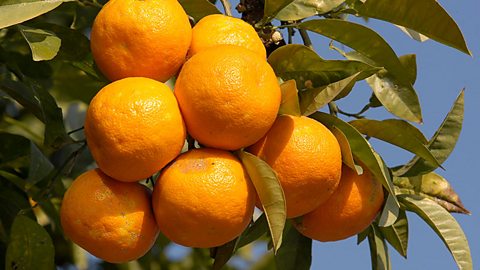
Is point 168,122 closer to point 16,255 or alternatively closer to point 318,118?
point 318,118

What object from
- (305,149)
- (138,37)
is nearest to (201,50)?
(138,37)

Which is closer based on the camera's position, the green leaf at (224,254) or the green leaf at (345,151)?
the green leaf at (345,151)

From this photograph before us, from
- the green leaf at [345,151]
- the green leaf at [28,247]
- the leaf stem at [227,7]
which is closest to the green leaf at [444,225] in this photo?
the green leaf at [345,151]

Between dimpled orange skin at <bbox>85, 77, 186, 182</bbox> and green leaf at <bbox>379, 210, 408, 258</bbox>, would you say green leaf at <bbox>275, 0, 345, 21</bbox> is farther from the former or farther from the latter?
green leaf at <bbox>379, 210, 408, 258</bbox>

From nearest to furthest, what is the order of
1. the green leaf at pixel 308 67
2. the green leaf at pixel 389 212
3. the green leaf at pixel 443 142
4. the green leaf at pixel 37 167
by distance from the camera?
the green leaf at pixel 308 67 → the green leaf at pixel 389 212 → the green leaf at pixel 443 142 → the green leaf at pixel 37 167

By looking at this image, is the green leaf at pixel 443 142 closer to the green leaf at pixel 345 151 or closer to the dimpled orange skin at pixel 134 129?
the green leaf at pixel 345 151

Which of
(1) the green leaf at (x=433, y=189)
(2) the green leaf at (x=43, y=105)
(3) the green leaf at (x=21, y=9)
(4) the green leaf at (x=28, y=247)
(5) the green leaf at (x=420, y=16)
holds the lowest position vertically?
(4) the green leaf at (x=28, y=247)
